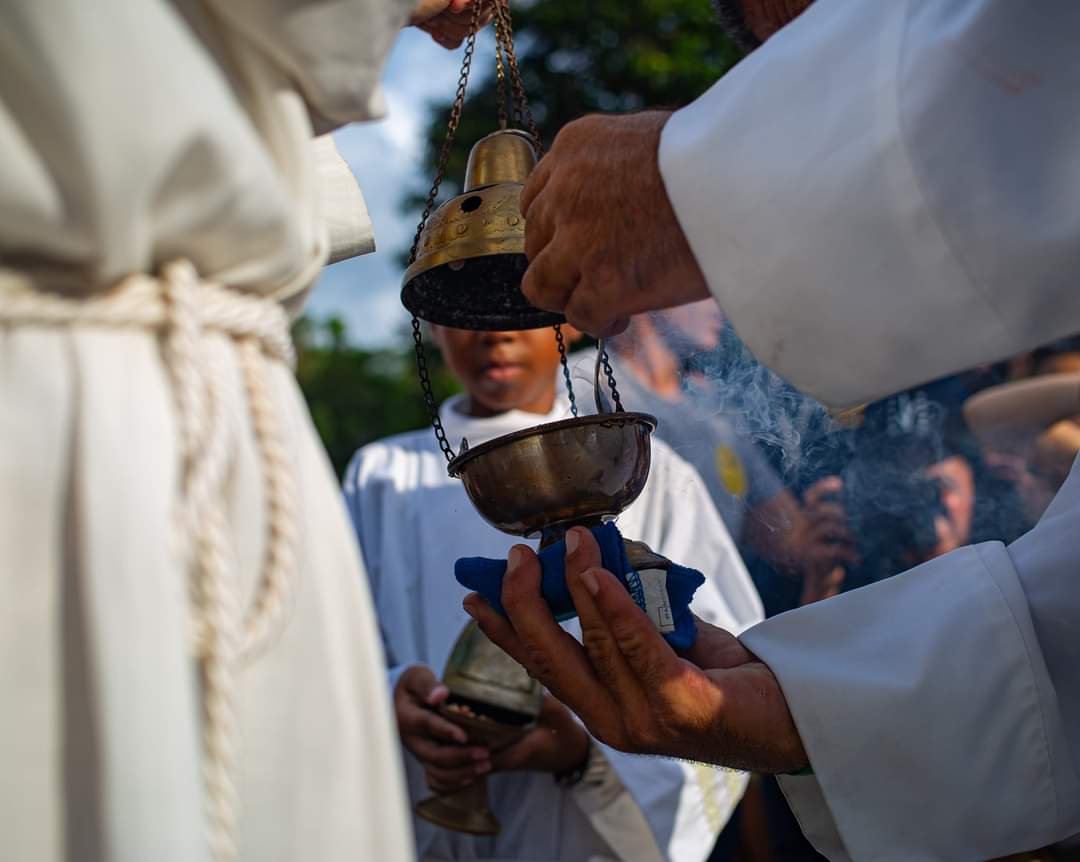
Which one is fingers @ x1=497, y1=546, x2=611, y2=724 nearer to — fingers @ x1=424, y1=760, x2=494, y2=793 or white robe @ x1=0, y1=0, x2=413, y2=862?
white robe @ x1=0, y1=0, x2=413, y2=862

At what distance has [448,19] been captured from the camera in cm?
205

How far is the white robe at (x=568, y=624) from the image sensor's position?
2971mm

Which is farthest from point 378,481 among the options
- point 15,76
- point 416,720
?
point 15,76

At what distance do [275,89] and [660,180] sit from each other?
1.92ft

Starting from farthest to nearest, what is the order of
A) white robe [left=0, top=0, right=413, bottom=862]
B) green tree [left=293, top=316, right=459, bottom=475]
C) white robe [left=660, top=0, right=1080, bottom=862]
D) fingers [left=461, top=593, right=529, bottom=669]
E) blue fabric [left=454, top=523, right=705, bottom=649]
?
green tree [left=293, top=316, right=459, bottom=475] < fingers [left=461, top=593, right=529, bottom=669] < blue fabric [left=454, top=523, right=705, bottom=649] < white robe [left=660, top=0, right=1080, bottom=862] < white robe [left=0, top=0, right=413, bottom=862]

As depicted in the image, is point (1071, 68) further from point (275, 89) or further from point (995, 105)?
point (275, 89)

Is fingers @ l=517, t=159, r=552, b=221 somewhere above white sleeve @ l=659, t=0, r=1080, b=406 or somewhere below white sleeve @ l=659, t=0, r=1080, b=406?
above

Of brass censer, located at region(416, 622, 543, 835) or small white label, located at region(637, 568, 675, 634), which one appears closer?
small white label, located at region(637, 568, 675, 634)

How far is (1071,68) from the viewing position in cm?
123

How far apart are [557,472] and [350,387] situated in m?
18.6

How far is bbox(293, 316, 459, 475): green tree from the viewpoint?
651 inches

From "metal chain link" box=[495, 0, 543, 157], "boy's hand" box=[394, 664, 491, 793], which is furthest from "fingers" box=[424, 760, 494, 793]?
"metal chain link" box=[495, 0, 543, 157]

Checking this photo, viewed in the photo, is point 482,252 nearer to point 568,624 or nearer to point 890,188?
point 890,188

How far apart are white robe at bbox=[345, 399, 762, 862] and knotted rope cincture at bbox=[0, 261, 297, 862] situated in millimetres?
2209
